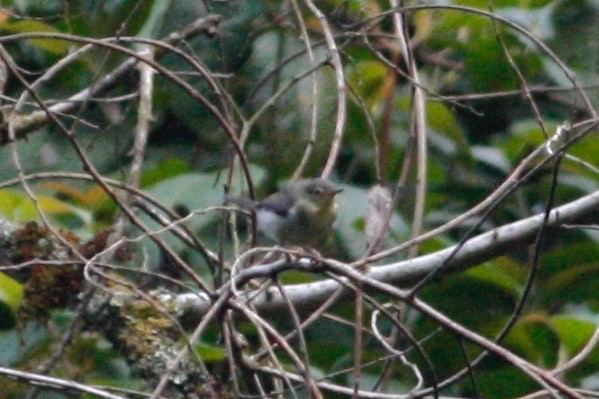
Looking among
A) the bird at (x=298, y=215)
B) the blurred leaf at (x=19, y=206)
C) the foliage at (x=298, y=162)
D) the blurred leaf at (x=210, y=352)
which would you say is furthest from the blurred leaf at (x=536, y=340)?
the blurred leaf at (x=19, y=206)

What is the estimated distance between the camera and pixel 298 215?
3.27 m

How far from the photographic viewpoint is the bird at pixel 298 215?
3252 millimetres

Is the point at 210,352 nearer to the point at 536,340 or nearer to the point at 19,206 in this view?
the point at 19,206

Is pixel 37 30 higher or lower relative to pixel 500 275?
higher

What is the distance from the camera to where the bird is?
325 cm

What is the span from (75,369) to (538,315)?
62.2 inches

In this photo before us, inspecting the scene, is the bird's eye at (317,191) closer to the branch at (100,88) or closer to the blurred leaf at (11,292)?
the branch at (100,88)

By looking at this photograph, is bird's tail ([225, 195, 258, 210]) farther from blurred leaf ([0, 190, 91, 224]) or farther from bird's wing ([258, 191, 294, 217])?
blurred leaf ([0, 190, 91, 224])

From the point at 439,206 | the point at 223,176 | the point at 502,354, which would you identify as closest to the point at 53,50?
the point at 223,176

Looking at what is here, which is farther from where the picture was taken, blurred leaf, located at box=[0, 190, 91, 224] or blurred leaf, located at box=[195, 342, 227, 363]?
blurred leaf, located at box=[0, 190, 91, 224]

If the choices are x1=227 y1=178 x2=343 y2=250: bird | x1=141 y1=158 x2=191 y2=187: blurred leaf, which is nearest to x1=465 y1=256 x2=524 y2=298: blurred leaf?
x1=227 y1=178 x2=343 y2=250: bird

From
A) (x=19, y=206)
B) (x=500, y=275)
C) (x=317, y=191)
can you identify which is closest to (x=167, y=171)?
(x=19, y=206)

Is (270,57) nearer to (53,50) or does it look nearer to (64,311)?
(53,50)

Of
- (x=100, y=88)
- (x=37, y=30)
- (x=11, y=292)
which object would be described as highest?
(x=37, y=30)
